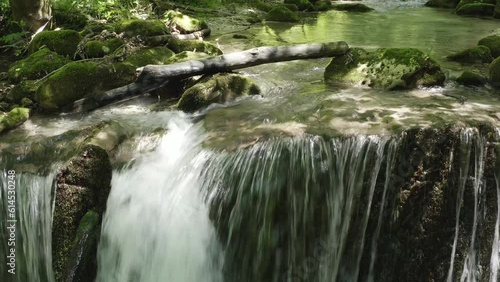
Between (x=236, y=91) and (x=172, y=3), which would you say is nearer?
(x=236, y=91)

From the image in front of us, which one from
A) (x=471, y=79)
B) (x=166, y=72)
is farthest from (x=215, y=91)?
(x=471, y=79)

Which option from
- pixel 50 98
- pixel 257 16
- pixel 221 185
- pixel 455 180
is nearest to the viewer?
pixel 455 180

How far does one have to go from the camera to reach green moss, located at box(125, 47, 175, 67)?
278 inches

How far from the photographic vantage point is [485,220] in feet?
13.0

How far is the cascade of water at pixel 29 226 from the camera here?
440 centimetres

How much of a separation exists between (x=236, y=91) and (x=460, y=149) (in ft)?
9.85

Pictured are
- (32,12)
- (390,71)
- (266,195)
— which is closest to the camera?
(266,195)

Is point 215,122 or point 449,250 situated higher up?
point 215,122

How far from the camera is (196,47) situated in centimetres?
757

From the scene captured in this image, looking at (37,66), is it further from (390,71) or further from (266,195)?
(390,71)

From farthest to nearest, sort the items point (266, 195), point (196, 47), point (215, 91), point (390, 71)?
point (196, 47) → point (390, 71) → point (215, 91) → point (266, 195)

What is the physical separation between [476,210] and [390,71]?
259 centimetres

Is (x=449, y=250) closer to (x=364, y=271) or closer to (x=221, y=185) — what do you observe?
(x=364, y=271)

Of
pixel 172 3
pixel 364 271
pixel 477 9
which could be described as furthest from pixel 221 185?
pixel 477 9
